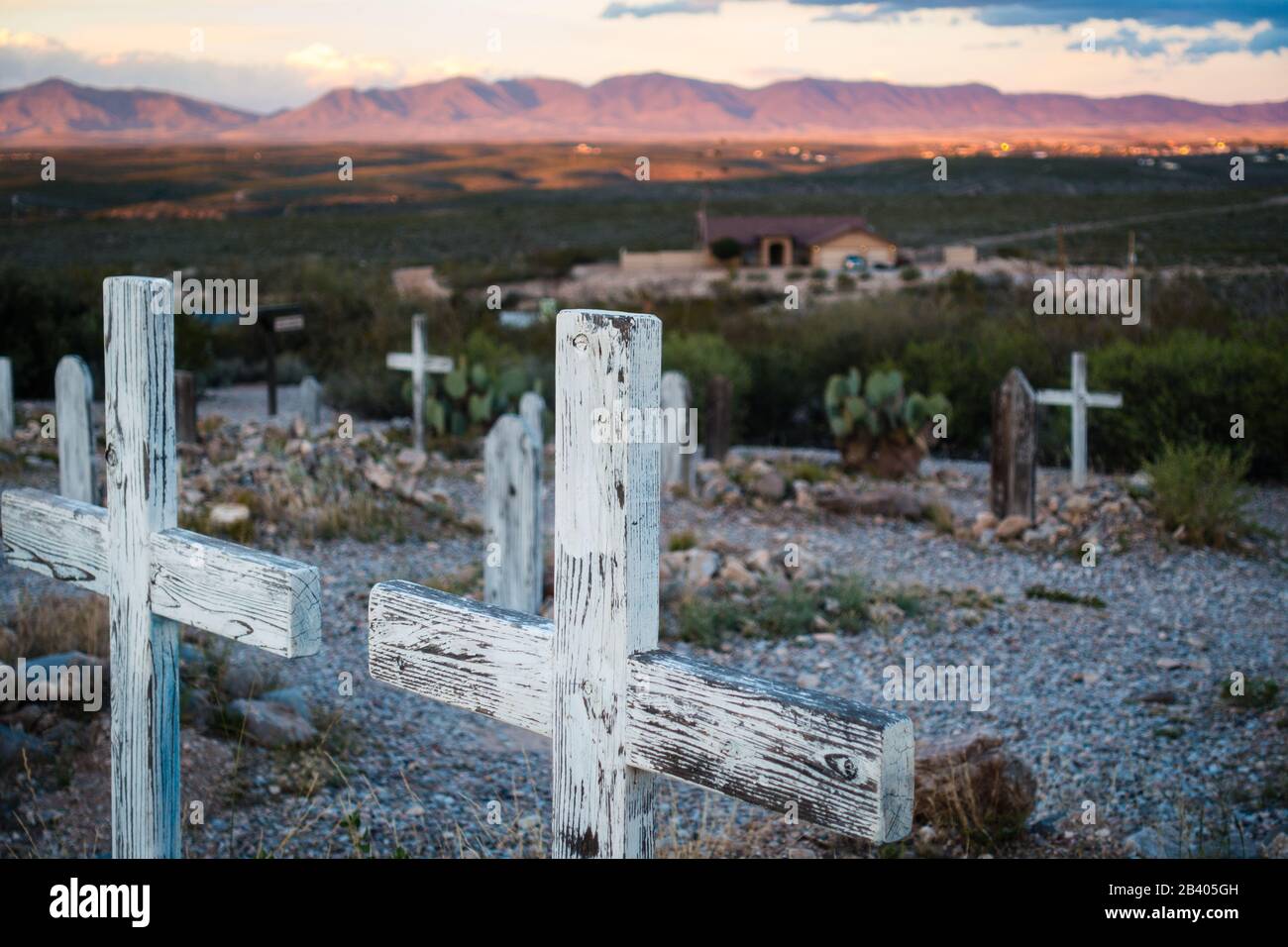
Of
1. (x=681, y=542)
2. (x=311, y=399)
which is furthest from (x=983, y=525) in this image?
(x=311, y=399)

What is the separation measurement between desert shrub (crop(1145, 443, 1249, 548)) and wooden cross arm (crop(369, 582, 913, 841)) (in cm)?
771

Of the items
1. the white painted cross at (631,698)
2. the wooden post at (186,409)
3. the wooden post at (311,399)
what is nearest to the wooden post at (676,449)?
the wooden post at (186,409)

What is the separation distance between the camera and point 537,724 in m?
1.76

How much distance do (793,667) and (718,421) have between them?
18.0ft

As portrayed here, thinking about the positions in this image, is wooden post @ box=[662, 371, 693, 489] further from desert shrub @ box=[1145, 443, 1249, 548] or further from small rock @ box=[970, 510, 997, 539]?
desert shrub @ box=[1145, 443, 1249, 548]

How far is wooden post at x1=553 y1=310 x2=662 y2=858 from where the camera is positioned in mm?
1572

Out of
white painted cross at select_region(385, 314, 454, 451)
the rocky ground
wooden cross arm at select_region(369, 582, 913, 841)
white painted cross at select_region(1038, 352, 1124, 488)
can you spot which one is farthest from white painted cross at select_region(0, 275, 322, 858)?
white painted cross at select_region(385, 314, 454, 451)

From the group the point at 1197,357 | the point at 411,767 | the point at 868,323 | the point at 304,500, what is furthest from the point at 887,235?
the point at 411,767

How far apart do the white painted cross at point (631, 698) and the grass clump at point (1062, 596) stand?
6180 millimetres

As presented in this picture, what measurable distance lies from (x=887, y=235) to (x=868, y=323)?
40.1 m

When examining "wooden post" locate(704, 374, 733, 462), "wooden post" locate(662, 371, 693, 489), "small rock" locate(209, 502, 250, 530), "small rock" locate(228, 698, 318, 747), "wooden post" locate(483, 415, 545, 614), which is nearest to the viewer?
"small rock" locate(228, 698, 318, 747)

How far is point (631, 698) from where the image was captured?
1.62 m

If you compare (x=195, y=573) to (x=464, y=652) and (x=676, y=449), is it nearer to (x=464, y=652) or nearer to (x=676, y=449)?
(x=464, y=652)

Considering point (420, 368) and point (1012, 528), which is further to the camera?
point (420, 368)
